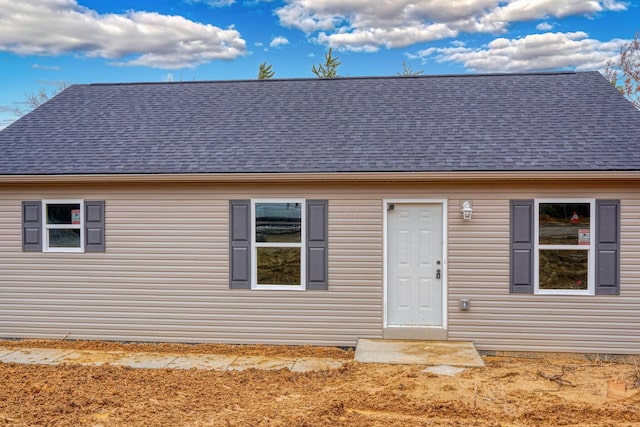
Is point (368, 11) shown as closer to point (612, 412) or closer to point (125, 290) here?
point (125, 290)

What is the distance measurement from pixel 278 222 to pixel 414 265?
7.09ft

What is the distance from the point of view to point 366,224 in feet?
24.0

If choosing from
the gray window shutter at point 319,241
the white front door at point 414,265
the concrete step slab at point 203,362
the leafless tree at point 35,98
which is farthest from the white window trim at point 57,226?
the leafless tree at point 35,98

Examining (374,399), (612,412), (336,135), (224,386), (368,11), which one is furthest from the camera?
(368,11)

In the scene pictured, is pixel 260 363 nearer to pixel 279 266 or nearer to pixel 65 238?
pixel 279 266

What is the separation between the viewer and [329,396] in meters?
5.26

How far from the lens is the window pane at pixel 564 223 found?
6996 mm

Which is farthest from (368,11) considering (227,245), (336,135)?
(227,245)

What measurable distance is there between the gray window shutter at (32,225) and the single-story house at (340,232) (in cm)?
2

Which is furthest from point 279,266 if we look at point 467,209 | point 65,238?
point 65,238

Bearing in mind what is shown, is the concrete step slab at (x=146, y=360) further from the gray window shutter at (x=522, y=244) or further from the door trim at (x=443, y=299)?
the gray window shutter at (x=522, y=244)

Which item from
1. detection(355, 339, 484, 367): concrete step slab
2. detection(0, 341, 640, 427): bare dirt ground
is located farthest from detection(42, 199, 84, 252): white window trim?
detection(355, 339, 484, 367): concrete step slab

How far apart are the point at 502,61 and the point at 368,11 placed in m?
8.47

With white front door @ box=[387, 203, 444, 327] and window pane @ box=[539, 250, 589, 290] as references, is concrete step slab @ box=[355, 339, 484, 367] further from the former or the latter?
window pane @ box=[539, 250, 589, 290]
